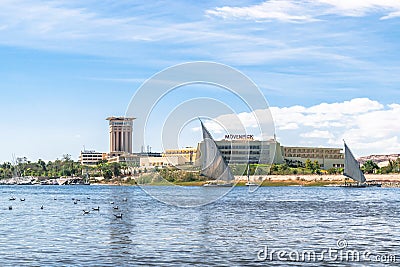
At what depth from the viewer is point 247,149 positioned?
16325 centimetres

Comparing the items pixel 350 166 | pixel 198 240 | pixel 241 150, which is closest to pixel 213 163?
pixel 350 166

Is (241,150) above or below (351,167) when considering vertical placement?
above

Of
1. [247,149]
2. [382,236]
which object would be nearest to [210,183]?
[247,149]

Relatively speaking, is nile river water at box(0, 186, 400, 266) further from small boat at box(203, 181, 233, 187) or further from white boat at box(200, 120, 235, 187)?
small boat at box(203, 181, 233, 187)

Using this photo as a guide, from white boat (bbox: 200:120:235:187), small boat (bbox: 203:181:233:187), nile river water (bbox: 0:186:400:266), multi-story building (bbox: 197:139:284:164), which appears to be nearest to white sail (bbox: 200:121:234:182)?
white boat (bbox: 200:120:235:187)

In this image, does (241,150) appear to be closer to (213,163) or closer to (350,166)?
(350,166)

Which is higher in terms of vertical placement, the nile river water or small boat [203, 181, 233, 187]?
small boat [203, 181, 233, 187]

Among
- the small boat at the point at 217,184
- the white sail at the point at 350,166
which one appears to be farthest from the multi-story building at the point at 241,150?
the small boat at the point at 217,184

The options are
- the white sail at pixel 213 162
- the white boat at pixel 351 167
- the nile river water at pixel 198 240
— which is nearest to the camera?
the nile river water at pixel 198 240

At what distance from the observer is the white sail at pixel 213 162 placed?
105625mm

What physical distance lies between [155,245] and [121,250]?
8.08ft

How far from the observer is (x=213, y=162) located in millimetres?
107625

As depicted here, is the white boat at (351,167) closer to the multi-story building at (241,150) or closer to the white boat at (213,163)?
the multi-story building at (241,150)

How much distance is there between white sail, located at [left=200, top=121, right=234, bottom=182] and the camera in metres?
106
